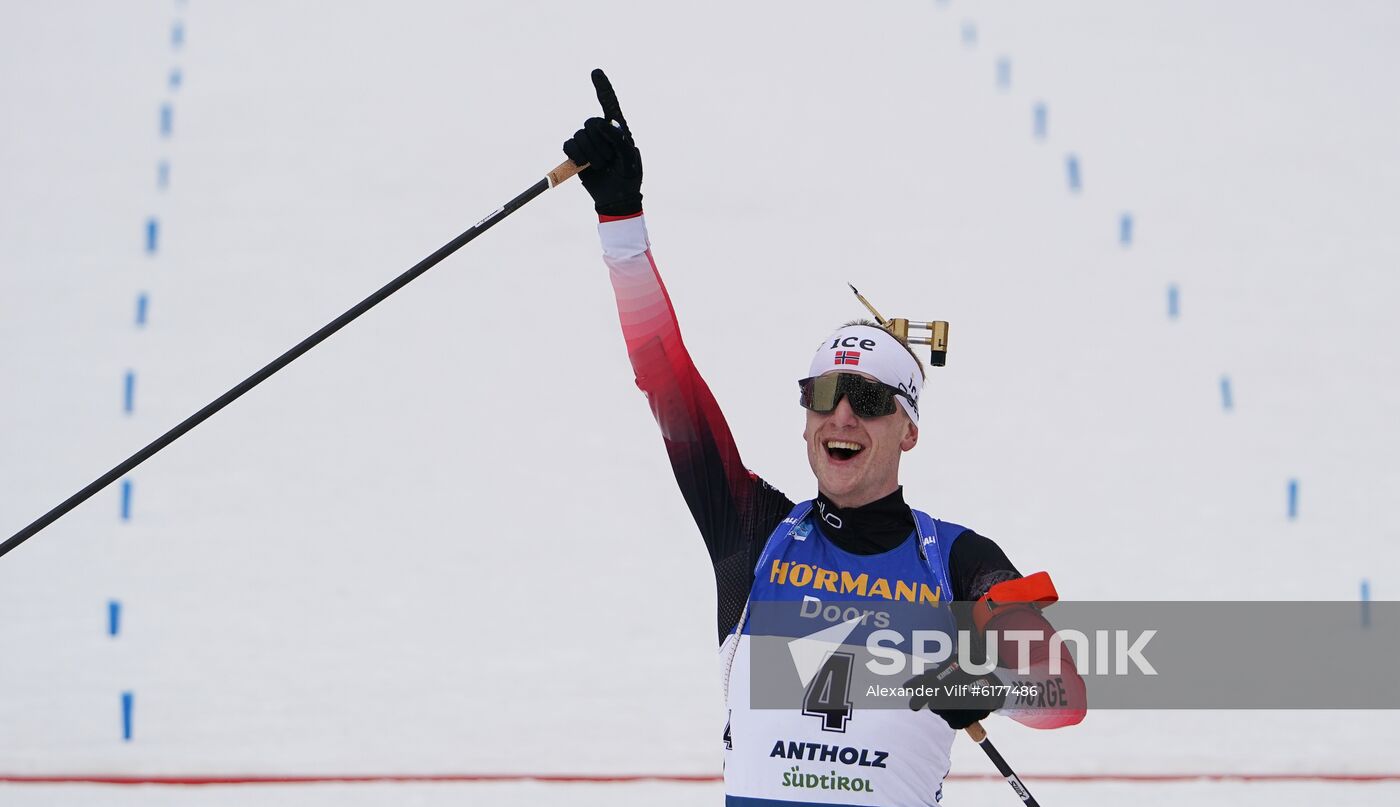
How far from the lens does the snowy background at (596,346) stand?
5203 millimetres

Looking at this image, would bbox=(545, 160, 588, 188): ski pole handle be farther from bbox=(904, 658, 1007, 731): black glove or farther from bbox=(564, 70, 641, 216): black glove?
bbox=(904, 658, 1007, 731): black glove

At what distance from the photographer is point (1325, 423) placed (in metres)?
5.91

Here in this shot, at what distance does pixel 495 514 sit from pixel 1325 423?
3370 mm

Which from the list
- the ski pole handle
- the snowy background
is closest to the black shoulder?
the ski pole handle

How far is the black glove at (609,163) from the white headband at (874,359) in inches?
16.6

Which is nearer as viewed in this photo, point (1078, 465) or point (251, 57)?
point (1078, 465)

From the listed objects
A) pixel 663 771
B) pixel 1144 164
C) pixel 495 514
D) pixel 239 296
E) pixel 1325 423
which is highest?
pixel 1144 164

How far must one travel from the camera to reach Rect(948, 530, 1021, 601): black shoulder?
7.67ft

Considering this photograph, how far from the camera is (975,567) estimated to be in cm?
236

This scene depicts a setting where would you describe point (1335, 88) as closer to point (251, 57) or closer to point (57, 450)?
point (251, 57)

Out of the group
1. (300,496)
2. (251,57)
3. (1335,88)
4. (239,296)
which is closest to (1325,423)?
(1335,88)

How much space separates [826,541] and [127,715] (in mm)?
3627

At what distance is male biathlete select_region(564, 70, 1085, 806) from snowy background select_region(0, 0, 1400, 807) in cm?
255

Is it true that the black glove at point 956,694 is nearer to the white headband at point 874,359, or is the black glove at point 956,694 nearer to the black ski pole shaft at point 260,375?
the white headband at point 874,359
